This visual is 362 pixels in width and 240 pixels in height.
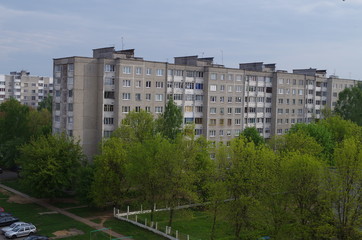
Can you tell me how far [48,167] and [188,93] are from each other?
3151 centimetres

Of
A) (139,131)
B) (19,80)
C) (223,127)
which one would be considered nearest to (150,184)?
(139,131)

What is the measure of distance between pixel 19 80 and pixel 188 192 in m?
136

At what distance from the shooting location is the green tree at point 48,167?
176ft

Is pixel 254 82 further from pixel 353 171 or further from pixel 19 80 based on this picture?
pixel 19 80

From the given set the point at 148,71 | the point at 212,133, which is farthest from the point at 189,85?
the point at 212,133

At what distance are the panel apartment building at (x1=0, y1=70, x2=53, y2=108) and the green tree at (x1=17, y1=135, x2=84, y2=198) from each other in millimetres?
113468

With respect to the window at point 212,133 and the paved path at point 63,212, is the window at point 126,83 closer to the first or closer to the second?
the window at point 212,133

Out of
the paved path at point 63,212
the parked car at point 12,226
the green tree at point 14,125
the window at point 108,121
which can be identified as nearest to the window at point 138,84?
the window at point 108,121

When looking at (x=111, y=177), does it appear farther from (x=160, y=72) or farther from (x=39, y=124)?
(x=39, y=124)

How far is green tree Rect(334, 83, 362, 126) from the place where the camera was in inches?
3460

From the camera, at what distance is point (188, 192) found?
45.8 metres

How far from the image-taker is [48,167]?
53.6 m

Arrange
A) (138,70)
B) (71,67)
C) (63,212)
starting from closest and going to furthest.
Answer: (63,212) < (71,67) < (138,70)

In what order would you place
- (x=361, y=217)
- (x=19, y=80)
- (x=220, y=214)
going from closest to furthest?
(x=361, y=217) → (x=220, y=214) → (x=19, y=80)
